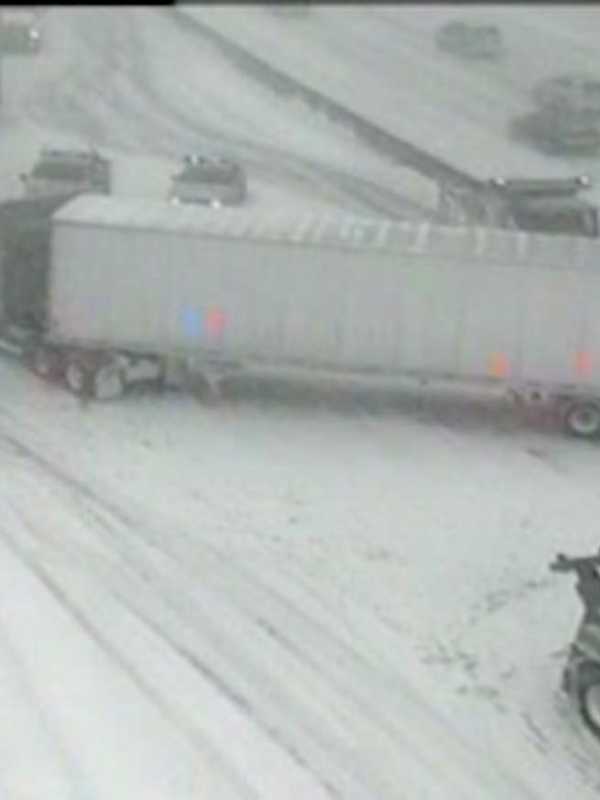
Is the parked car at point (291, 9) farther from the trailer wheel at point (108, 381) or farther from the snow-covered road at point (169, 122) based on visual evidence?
the trailer wheel at point (108, 381)

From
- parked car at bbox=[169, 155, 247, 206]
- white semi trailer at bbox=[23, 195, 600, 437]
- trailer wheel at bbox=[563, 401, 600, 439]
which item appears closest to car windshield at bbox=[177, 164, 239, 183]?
parked car at bbox=[169, 155, 247, 206]

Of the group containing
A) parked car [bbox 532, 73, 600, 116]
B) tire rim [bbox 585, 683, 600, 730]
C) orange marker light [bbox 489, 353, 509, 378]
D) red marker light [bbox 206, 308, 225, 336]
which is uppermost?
parked car [bbox 532, 73, 600, 116]

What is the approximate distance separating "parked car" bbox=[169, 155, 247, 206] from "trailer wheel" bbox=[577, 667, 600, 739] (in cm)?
2105

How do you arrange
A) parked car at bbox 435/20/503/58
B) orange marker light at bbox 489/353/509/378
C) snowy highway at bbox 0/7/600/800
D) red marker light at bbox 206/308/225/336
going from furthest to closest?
parked car at bbox 435/20/503/58 → red marker light at bbox 206/308/225/336 → orange marker light at bbox 489/353/509/378 → snowy highway at bbox 0/7/600/800

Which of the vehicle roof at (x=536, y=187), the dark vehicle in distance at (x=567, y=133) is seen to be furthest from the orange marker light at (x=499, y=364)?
the dark vehicle in distance at (x=567, y=133)

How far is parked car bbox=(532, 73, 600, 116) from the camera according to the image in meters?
46.1

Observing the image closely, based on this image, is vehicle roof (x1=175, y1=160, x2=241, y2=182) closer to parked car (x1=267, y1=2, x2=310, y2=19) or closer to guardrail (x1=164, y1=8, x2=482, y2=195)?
guardrail (x1=164, y1=8, x2=482, y2=195)

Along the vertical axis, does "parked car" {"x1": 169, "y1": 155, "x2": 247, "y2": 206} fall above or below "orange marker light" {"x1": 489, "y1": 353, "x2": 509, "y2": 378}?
above

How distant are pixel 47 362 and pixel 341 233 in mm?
5082

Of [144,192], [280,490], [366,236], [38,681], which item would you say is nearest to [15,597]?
[38,681]

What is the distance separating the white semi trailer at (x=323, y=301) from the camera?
25.0 meters

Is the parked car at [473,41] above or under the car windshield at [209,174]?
above

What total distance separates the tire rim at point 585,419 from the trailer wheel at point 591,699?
8.71 meters

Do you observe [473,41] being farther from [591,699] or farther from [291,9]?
[591,699]
